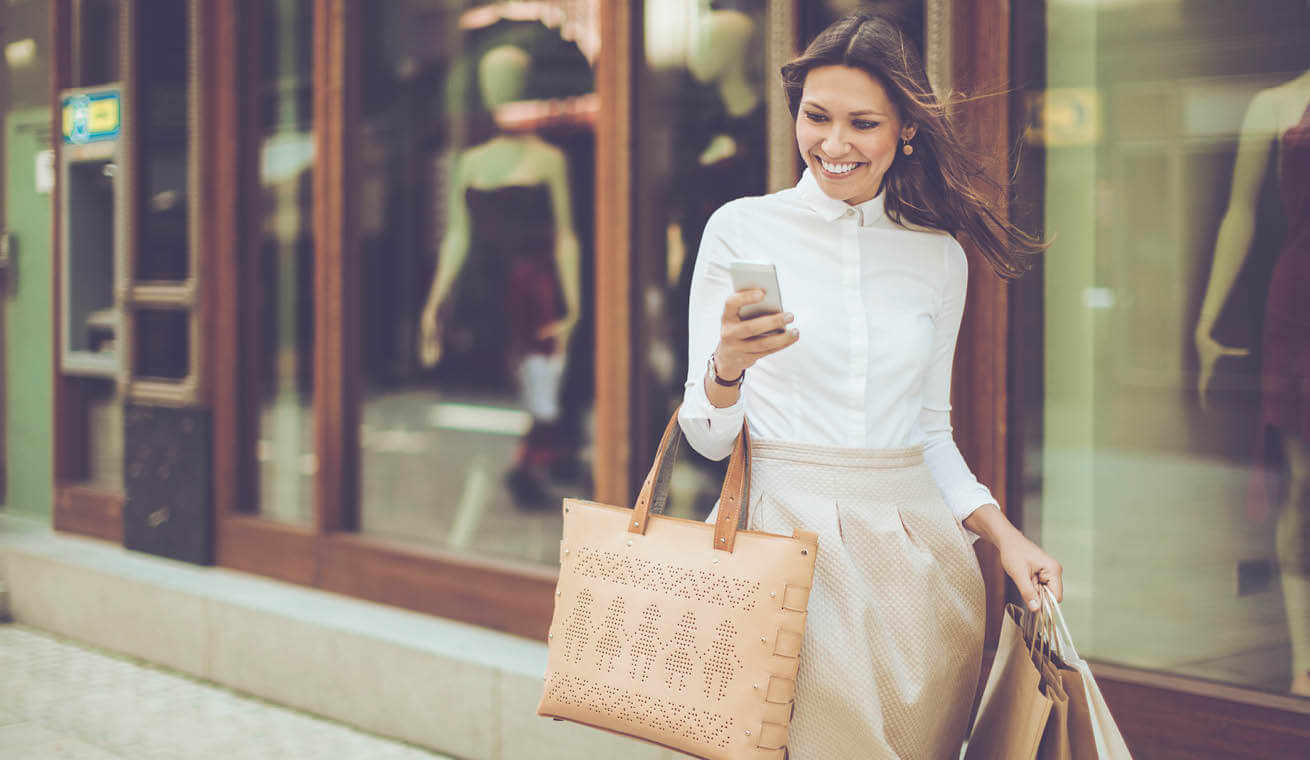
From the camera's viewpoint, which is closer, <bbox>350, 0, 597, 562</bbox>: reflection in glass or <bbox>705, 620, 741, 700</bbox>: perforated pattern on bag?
<bbox>705, 620, 741, 700</bbox>: perforated pattern on bag

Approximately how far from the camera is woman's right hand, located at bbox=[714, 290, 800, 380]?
1.72 m

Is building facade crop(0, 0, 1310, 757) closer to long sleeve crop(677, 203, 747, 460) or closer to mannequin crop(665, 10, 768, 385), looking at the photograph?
mannequin crop(665, 10, 768, 385)

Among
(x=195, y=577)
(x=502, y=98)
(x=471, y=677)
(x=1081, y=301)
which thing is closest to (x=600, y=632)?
(x=471, y=677)

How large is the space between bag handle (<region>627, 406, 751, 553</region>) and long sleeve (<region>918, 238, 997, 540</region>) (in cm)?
34

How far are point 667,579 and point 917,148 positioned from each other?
0.80 metres

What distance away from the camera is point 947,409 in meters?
2.20

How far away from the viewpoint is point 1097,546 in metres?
4.39

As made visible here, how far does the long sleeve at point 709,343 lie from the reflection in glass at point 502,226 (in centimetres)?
244

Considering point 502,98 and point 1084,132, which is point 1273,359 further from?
point 502,98

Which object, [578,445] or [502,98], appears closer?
[502,98]

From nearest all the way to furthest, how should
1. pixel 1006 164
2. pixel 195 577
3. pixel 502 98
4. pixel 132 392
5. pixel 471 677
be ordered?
pixel 1006 164 < pixel 471 677 < pixel 195 577 < pixel 132 392 < pixel 502 98

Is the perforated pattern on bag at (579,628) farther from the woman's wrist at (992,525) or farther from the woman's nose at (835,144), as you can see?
the woman's nose at (835,144)

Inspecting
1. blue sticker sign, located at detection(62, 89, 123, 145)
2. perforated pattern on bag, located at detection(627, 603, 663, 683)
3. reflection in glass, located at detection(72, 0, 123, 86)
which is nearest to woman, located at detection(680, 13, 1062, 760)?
perforated pattern on bag, located at detection(627, 603, 663, 683)

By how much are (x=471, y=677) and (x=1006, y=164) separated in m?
2.10
